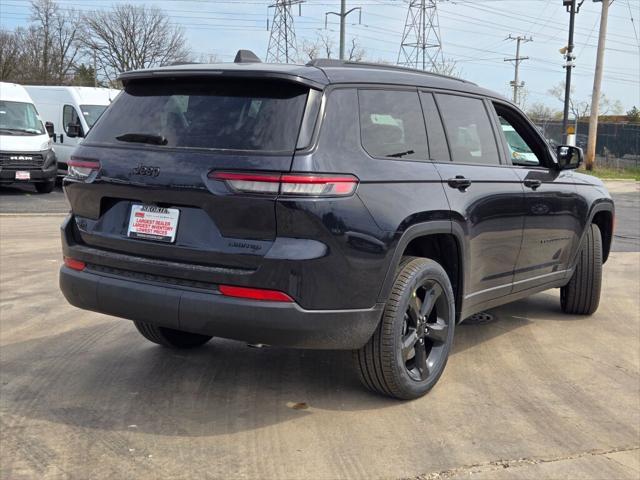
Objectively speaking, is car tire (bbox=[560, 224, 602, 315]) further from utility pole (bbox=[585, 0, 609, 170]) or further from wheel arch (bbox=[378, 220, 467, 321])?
utility pole (bbox=[585, 0, 609, 170])

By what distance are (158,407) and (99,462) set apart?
0.67 meters

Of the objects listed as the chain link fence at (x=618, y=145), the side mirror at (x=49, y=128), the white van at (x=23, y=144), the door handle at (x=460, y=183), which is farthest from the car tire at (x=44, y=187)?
the chain link fence at (x=618, y=145)

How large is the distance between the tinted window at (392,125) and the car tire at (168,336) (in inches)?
74.8

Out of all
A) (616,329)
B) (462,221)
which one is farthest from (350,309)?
(616,329)

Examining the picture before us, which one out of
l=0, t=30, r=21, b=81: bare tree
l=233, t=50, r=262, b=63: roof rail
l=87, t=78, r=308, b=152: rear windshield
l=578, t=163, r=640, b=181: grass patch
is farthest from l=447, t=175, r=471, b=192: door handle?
l=0, t=30, r=21, b=81: bare tree

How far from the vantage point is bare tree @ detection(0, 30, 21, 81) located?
53344mm

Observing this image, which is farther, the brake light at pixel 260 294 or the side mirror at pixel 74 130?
the side mirror at pixel 74 130

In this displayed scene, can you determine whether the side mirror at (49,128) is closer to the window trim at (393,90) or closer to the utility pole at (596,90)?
the window trim at (393,90)

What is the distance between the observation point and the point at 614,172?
32.7 meters

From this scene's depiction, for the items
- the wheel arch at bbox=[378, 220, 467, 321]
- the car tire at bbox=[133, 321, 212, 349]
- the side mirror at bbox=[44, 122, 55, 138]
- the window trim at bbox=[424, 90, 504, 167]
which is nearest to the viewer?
the wheel arch at bbox=[378, 220, 467, 321]

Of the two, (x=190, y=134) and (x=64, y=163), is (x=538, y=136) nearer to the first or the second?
(x=190, y=134)

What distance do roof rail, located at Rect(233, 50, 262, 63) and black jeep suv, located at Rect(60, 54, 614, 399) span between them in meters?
0.52

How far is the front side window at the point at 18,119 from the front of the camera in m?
16.3

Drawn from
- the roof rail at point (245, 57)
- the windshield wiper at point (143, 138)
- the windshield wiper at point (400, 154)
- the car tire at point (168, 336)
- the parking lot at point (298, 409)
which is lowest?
the parking lot at point (298, 409)
